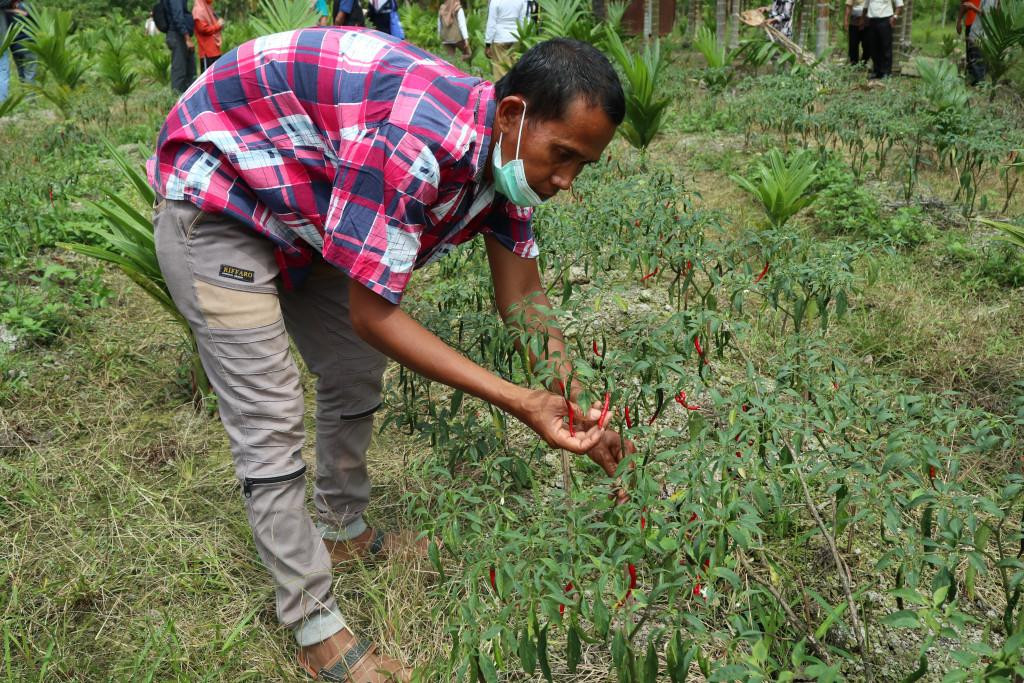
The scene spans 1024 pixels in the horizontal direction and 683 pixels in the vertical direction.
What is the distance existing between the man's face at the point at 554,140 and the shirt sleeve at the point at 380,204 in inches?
6.7

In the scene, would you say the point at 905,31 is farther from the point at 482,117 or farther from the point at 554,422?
the point at 554,422

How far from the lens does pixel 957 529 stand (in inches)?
53.2

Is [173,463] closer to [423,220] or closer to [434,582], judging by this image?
[434,582]

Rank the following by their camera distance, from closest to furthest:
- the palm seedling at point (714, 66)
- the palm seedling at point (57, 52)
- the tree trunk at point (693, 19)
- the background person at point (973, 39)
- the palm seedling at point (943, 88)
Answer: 1. the palm seedling at point (943, 88)
2. the palm seedling at point (57, 52)
3. the background person at point (973, 39)
4. the palm seedling at point (714, 66)
5. the tree trunk at point (693, 19)

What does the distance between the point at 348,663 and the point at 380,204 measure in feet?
3.53

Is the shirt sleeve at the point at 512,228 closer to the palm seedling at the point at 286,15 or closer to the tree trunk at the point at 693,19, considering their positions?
the palm seedling at the point at 286,15

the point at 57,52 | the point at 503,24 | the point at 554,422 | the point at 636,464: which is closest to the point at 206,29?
the point at 57,52

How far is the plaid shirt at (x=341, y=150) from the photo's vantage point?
1.58 m

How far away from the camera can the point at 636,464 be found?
158 cm

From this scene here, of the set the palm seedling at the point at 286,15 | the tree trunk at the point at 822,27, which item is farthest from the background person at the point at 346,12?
the tree trunk at the point at 822,27

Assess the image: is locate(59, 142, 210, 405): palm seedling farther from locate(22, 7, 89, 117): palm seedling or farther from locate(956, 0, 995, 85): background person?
locate(956, 0, 995, 85): background person

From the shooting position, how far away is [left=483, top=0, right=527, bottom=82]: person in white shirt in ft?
24.2

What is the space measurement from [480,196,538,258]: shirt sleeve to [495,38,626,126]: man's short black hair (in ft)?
1.24

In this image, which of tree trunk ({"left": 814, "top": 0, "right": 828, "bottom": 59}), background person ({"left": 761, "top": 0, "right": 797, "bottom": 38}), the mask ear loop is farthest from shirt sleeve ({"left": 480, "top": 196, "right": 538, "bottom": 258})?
background person ({"left": 761, "top": 0, "right": 797, "bottom": 38})
